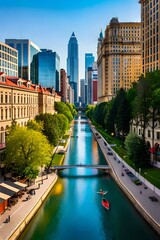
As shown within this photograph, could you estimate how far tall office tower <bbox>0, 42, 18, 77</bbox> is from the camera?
392ft

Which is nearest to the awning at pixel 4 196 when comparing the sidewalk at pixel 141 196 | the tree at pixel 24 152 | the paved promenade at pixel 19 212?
the paved promenade at pixel 19 212

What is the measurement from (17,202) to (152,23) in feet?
299

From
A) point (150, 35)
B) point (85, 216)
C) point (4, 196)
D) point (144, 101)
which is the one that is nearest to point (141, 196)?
point (85, 216)

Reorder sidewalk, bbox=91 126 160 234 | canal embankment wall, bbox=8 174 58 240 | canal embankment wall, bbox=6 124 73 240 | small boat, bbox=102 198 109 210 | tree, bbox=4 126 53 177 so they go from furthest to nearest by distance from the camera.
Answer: tree, bbox=4 126 53 177
small boat, bbox=102 198 109 210
sidewalk, bbox=91 126 160 234
canal embankment wall, bbox=8 174 58 240
canal embankment wall, bbox=6 124 73 240

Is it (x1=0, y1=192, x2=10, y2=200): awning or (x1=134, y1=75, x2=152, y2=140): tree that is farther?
(x1=134, y1=75, x2=152, y2=140): tree

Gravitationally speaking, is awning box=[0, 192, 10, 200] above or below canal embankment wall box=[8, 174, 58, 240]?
above

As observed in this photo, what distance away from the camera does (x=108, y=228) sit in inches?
1495

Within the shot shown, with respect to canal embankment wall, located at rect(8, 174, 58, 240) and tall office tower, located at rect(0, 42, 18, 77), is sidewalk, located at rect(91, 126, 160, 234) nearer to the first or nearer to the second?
canal embankment wall, located at rect(8, 174, 58, 240)

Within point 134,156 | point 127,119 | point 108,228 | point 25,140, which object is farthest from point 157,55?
point 108,228

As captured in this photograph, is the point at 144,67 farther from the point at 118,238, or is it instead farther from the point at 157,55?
the point at 118,238

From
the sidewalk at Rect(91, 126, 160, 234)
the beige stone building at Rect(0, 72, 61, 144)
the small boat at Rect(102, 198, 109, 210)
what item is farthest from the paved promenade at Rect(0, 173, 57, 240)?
the beige stone building at Rect(0, 72, 61, 144)

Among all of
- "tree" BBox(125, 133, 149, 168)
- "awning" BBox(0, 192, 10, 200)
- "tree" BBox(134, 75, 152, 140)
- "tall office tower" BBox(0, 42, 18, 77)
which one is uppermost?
"tall office tower" BBox(0, 42, 18, 77)

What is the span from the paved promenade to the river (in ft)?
5.66

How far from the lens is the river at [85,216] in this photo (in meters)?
35.8
